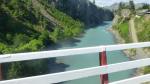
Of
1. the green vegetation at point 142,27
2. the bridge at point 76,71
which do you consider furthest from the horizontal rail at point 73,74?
the green vegetation at point 142,27

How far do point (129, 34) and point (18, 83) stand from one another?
14808 centimetres

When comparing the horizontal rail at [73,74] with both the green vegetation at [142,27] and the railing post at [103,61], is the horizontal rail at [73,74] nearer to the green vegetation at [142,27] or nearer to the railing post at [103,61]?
the railing post at [103,61]

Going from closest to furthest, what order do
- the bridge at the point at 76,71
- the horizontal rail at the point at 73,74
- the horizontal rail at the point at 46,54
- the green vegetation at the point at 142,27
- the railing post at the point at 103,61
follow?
the horizontal rail at the point at 46,54 < the bridge at the point at 76,71 < the horizontal rail at the point at 73,74 < the railing post at the point at 103,61 < the green vegetation at the point at 142,27

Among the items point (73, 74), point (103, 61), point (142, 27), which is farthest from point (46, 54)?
point (142, 27)

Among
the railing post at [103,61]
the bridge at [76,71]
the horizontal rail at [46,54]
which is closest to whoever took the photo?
the horizontal rail at [46,54]

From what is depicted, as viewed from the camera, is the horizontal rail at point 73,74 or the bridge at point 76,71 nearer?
the bridge at point 76,71

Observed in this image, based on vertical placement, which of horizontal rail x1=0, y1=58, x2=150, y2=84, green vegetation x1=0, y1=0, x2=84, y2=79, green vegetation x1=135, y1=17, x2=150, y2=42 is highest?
horizontal rail x1=0, y1=58, x2=150, y2=84

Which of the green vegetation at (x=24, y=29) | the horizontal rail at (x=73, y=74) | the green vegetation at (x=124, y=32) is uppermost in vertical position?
the horizontal rail at (x=73, y=74)

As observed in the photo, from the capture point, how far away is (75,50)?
693 centimetres

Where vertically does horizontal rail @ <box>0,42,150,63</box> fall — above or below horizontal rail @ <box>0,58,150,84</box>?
above

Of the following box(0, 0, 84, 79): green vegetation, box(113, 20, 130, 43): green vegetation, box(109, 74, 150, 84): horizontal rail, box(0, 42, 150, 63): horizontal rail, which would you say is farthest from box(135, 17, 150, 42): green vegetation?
box(0, 42, 150, 63): horizontal rail

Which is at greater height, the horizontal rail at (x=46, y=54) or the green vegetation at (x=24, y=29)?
the horizontal rail at (x=46, y=54)

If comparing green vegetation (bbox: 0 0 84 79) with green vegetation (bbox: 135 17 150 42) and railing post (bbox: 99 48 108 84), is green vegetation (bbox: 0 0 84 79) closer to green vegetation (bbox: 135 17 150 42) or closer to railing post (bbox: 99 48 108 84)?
green vegetation (bbox: 135 17 150 42)

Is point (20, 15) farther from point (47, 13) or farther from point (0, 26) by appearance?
point (47, 13)
